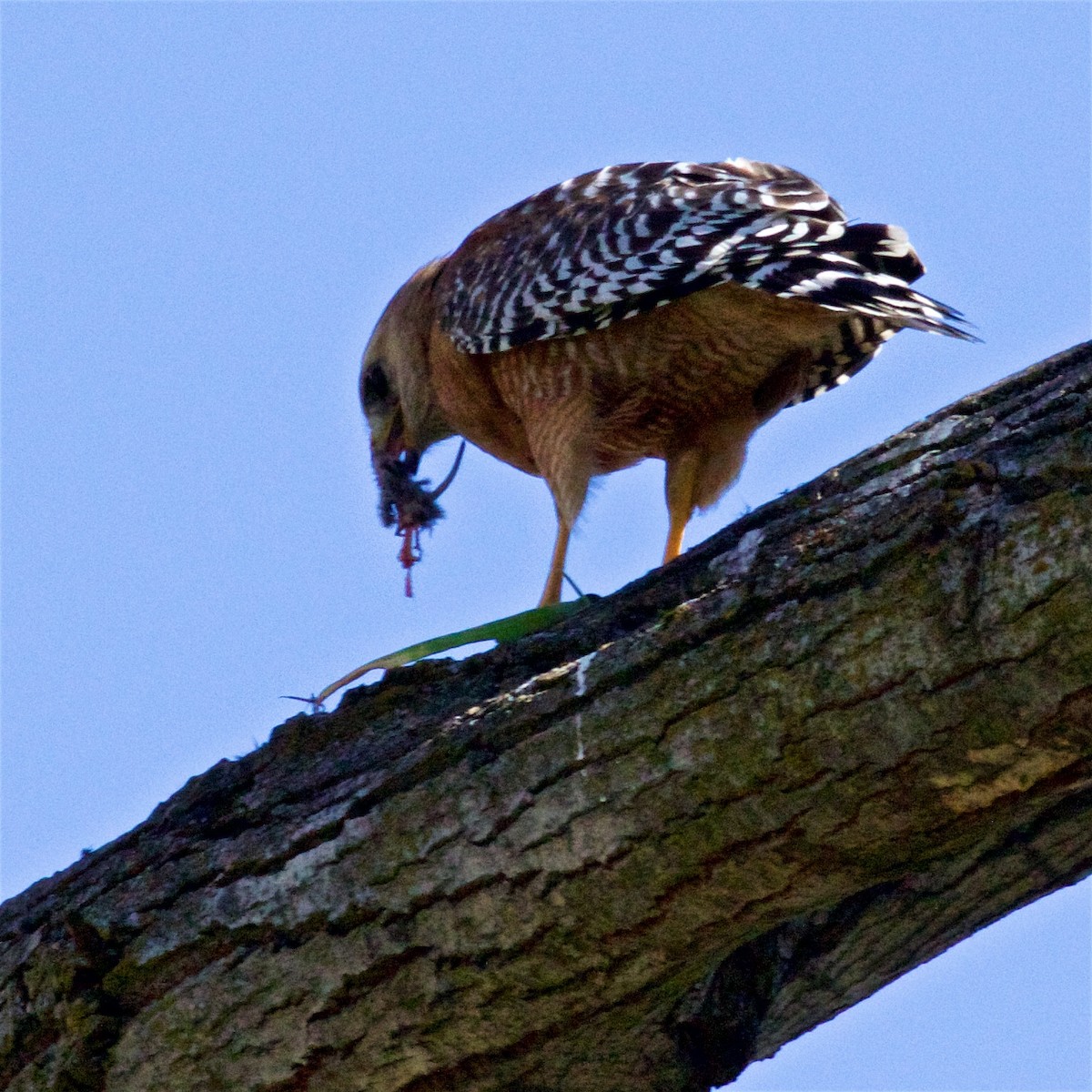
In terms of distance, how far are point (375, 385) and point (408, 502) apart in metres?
0.82

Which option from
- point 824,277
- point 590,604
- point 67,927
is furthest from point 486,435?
point 67,927

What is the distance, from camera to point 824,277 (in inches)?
227

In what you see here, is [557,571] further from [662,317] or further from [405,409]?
[405,409]

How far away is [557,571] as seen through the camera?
686cm

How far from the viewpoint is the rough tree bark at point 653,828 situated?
3.29 m

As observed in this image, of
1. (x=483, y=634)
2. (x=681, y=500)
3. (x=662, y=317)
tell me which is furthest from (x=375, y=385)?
(x=483, y=634)

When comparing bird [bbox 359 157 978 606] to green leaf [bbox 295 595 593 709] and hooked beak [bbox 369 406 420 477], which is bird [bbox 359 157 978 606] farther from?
green leaf [bbox 295 595 593 709]

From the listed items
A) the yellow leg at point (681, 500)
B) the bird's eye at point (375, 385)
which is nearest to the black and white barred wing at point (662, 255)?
the yellow leg at point (681, 500)

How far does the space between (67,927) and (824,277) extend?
347 cm

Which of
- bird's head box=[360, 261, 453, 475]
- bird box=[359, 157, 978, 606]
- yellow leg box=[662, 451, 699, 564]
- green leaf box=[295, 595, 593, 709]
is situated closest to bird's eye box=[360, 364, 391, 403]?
bird's head box=[360, 261, 453, 475]

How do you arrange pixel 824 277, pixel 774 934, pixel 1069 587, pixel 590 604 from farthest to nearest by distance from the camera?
pixel 824 277 < pixel 590 604 < pixel 774 934 < pixel 1069 587

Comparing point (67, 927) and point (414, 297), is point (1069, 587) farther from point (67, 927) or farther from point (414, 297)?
point (414, 297)

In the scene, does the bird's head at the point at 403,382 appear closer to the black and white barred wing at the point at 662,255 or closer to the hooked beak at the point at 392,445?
the hooked beak at the point at 392,445

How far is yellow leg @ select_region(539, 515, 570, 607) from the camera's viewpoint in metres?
6.87
